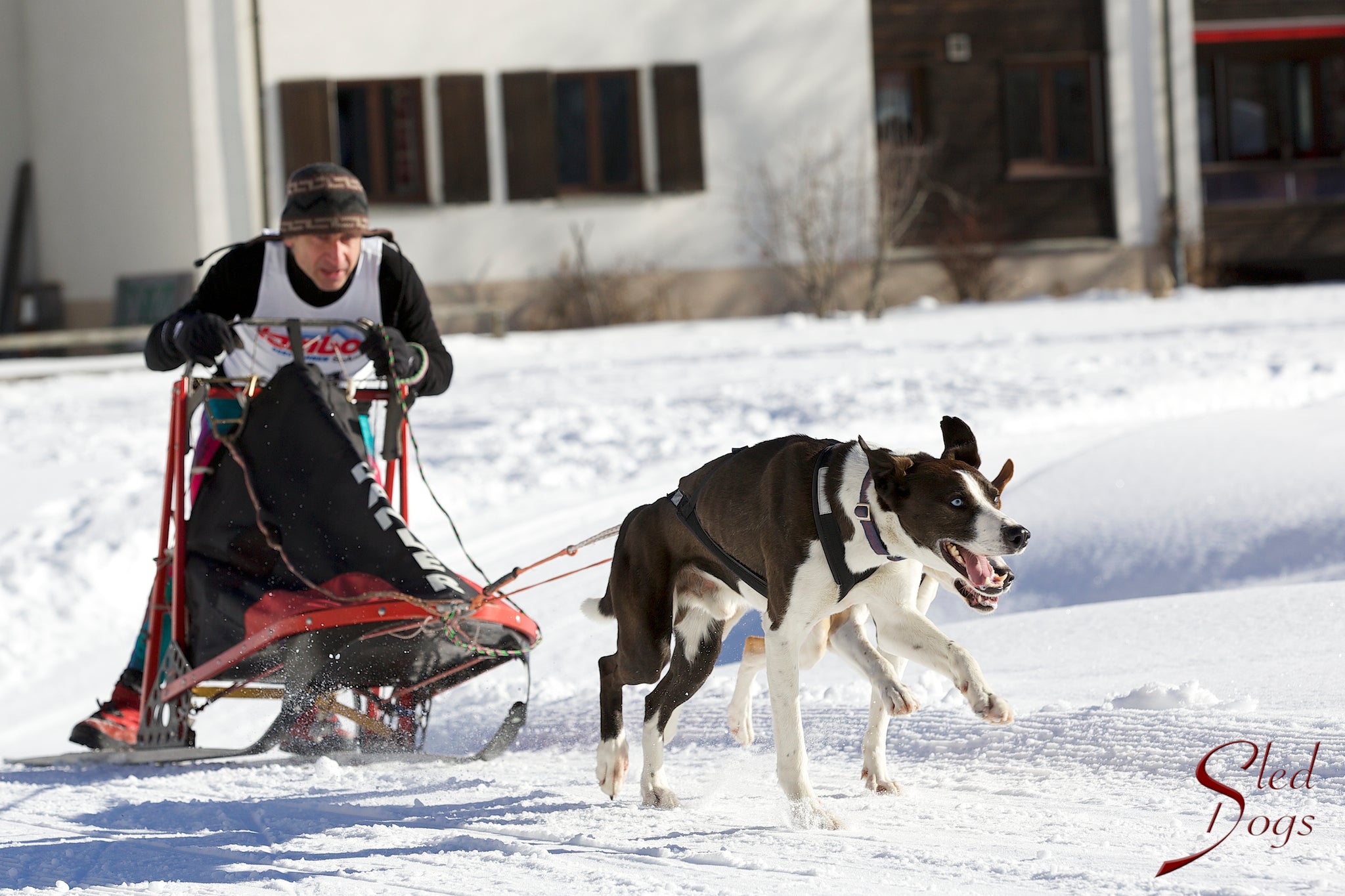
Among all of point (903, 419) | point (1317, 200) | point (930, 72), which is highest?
point (930, 72)

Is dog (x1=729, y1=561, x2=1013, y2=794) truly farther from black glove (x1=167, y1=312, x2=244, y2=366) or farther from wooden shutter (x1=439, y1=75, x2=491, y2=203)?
wooden shutter (x1=439, y1=75, x2=491, y2=203)

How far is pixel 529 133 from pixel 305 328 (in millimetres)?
13440

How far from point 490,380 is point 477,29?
6.67 m

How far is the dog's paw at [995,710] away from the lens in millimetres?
3141

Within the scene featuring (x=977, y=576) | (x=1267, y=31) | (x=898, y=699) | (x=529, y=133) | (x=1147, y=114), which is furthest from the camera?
(x=1267, y=31)

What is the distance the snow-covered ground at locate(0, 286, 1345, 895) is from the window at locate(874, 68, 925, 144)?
28.3ft

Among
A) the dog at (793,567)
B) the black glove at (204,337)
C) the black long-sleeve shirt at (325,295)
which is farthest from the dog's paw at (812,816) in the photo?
the black glove at (204,337)

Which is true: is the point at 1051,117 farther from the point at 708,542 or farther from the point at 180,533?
the point at 708,542

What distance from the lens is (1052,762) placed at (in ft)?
12.0

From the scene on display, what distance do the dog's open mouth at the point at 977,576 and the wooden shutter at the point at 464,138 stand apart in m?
15.2

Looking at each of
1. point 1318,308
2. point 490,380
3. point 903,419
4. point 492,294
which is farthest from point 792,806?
point 492,294

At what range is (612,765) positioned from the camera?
372 centimetres

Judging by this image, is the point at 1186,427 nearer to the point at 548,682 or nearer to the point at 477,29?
the point at 548,682

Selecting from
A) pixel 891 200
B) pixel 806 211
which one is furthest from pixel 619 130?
pixel 891 200
